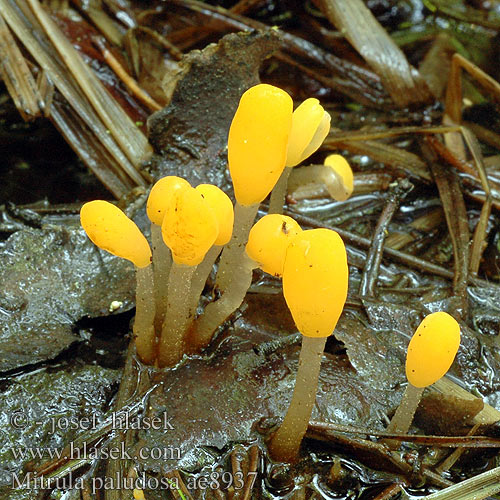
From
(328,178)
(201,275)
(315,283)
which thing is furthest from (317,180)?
(315,283)

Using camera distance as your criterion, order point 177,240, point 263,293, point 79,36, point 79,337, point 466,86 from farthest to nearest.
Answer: point 466,86, point 79,36, point 263,293, point 79,337, point 177,240

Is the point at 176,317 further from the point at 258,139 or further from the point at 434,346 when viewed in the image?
the point at 434,346

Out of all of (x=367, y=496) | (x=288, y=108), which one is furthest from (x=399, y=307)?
(x=288, y=108)

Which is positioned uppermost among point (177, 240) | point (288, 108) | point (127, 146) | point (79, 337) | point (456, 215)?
point (288, 108)

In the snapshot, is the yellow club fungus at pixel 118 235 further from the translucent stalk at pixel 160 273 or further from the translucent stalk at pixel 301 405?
the translucent stalk at pixel 301 405

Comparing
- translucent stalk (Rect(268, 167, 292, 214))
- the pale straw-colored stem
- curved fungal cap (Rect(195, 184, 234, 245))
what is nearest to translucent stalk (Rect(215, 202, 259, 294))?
curved fungal cap (Rect(195, 184, 234, 245))

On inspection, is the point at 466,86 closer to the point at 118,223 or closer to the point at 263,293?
the point at 263,293

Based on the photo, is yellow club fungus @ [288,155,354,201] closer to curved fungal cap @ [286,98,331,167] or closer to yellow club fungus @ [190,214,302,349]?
curved fungal cap @ [286,98,331,167]

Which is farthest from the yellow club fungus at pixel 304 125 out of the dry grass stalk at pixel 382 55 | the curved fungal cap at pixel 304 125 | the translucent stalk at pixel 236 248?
the dry grass stalk at pixel 382 55
